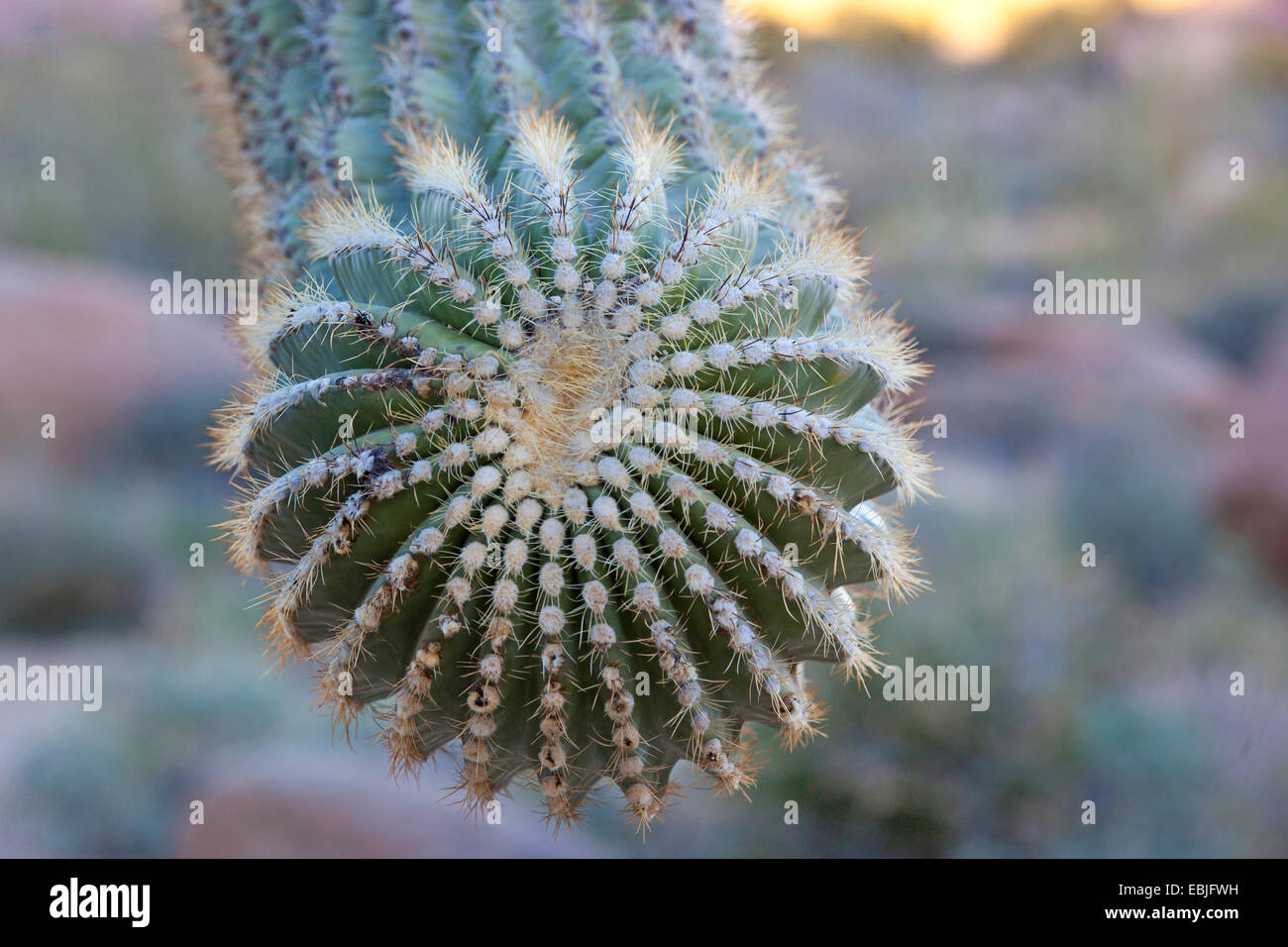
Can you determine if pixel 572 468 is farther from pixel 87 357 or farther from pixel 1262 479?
pixel 1262 479

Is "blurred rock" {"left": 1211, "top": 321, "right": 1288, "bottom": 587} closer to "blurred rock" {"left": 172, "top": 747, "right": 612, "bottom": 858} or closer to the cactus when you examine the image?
"blurred rock" {"left": 172, "top": 747, "right": 612, "bottom": 858}

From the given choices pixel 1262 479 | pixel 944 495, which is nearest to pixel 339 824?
pixel 944 495

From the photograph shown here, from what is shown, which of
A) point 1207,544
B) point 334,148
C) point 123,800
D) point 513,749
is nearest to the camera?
point 513,749

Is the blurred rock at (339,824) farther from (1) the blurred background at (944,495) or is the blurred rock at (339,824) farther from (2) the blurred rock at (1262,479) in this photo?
(2) the blurred rock at (1262,479)

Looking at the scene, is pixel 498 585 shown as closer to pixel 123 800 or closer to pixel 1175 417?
pixel 123 800

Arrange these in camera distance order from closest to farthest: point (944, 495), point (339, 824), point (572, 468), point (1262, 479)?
1. point (572, 468)
2. point (944, 495)
3. point (339, 824)
4. point (1262, 479)

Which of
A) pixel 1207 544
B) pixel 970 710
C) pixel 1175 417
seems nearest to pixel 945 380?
pixel 1175 417

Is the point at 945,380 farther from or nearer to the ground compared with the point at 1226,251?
nearer to the ground
